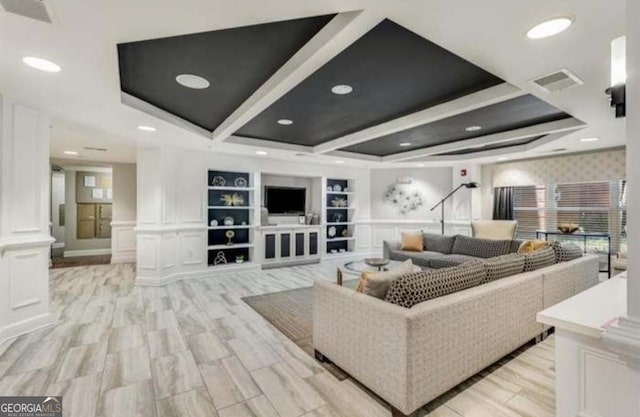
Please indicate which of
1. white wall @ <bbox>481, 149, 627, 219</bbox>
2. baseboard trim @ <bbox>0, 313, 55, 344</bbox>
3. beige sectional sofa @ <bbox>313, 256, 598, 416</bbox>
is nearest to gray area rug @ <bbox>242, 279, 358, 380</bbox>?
beige sectional sofa @ <bbox>313, 256, 598, 416</bbox>

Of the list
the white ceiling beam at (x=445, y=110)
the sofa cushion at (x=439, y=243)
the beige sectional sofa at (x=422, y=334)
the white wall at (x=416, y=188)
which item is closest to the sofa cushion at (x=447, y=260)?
the sofa cushion at (x=439, y=243)

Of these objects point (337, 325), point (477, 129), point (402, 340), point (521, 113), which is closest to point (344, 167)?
point (477, 129)

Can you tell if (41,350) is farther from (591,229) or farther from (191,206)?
(591,229)

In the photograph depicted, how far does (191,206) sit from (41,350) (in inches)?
120

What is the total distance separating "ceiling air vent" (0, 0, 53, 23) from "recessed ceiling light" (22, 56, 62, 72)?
2.05ft

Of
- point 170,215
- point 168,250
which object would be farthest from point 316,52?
point 168,250

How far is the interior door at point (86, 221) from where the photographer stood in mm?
7758

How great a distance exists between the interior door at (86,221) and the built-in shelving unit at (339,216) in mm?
6093

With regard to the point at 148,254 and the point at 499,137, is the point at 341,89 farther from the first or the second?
the point at 148,254

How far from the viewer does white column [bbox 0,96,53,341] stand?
2877 mm

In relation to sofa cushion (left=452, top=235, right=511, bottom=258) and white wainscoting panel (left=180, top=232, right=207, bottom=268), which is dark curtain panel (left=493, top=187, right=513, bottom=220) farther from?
Result: white wainscoting panel (left=180, top=232, right=207, bottom=268)

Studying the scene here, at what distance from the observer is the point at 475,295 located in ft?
6.88

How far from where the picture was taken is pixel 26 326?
3.03m

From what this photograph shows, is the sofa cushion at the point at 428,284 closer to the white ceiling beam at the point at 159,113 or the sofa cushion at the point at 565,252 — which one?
the sofa cushion at the point at 565,252
